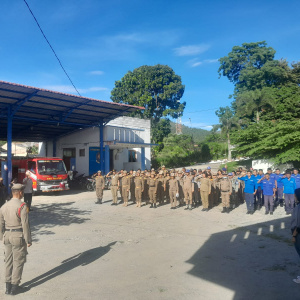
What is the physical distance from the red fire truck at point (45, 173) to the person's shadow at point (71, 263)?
1142 centimetres

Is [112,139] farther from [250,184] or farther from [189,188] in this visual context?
[250,184]

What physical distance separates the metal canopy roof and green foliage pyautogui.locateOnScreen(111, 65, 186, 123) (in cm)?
1784

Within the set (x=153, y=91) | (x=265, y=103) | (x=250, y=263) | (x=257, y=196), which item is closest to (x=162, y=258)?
(x=250, y=263)

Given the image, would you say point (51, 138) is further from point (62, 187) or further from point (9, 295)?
→ point (9, 295)

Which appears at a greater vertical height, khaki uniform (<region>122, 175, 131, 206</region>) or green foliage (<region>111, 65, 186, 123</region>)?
green foliage (<region>111, 65, 186, 123</region>)

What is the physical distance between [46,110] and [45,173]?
465 cm

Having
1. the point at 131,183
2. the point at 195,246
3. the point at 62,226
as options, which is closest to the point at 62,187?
the point at 131,183

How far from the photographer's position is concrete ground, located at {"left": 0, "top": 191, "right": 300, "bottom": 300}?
464 centimetres

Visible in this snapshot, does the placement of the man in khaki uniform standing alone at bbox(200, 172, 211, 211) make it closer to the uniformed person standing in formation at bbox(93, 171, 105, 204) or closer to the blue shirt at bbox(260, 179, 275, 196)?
the blue shirt at bbox(260, 179, 275, 196)

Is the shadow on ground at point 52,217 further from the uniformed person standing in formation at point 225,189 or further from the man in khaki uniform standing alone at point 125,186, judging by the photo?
the uniformed person standing in formation at point 225,189

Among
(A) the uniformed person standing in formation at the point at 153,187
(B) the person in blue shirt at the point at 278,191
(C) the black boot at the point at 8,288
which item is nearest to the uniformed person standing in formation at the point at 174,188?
(A) the uniformed person standing in formation at the point at 153,187

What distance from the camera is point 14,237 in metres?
4.67

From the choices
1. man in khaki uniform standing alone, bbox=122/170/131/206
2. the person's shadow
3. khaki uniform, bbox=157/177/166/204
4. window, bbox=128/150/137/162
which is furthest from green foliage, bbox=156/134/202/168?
the person's shadow

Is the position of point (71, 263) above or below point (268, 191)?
below
